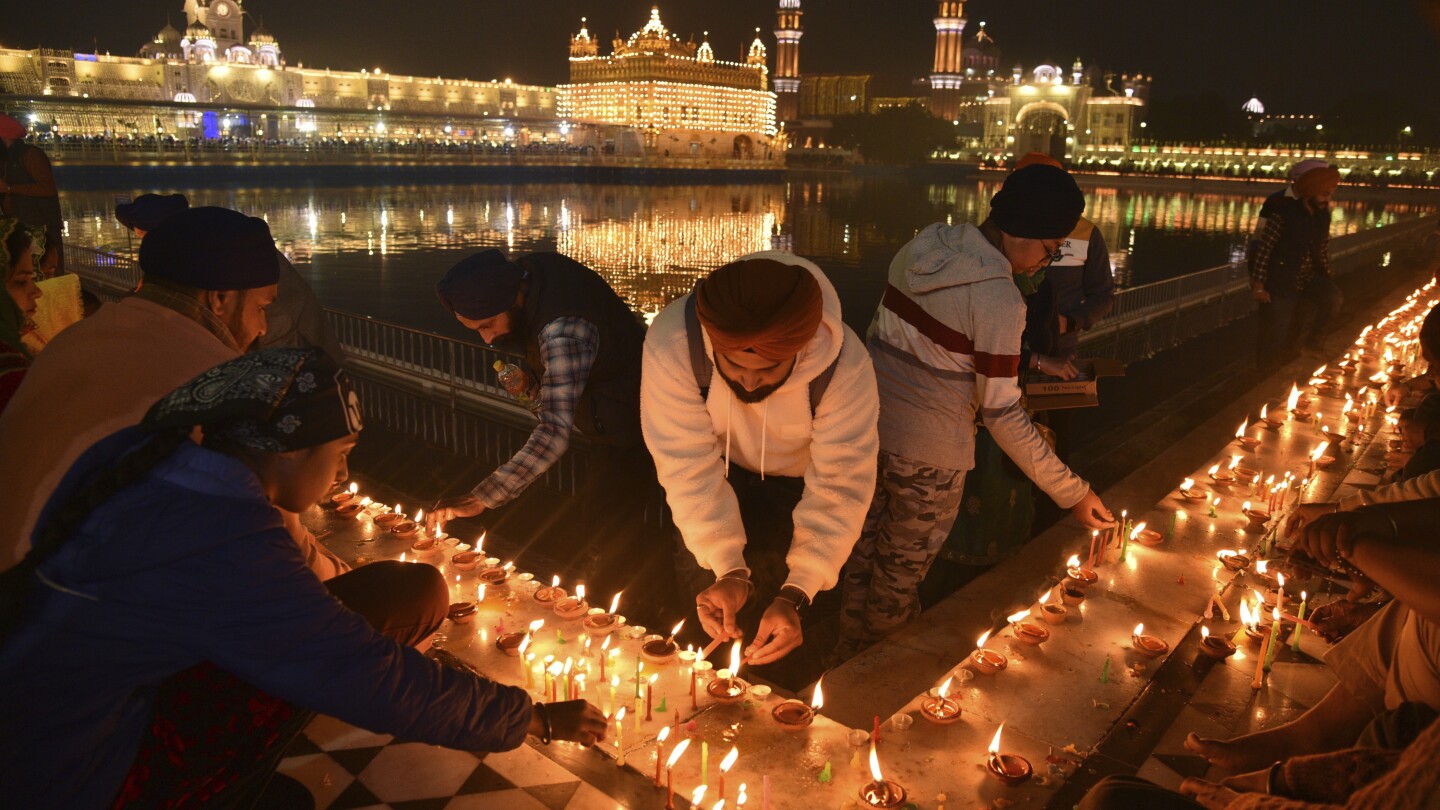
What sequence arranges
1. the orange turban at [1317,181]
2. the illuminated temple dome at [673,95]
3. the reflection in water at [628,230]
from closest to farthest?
the orange turban at [1317,181]
the reflection in water at [628,230]
the illuminated temple dome at [673,95]

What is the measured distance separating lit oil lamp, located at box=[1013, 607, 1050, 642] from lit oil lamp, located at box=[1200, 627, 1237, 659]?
57 cm

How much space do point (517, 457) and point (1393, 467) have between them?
4.52m

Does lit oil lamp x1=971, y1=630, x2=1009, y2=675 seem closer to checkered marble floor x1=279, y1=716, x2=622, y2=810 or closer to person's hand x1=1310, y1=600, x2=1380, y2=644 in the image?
person's hand x1=1310, y1=600, x2=1380, y2=644

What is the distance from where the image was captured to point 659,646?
333 cm

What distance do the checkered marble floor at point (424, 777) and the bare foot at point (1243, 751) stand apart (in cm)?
176

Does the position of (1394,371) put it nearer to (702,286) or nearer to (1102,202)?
(702,286)

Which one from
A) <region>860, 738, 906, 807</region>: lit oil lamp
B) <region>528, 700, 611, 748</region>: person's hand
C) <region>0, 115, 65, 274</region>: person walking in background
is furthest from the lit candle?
<region>0, 115, 65, 274</region>: person walking in background

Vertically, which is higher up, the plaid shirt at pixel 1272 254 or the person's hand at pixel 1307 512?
the plaid shirt at pixel 1272 254

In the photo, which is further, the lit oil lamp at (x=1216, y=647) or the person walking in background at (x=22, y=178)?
the person walking in background at (x=22, y=178)

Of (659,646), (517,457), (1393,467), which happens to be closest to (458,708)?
(659,646)

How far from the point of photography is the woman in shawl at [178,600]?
1761 mm

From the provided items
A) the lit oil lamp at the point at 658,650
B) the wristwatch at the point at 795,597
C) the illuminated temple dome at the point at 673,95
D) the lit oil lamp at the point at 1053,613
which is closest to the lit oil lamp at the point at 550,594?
the lit oil lamp at the point at 658,650

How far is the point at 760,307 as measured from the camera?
258 cm

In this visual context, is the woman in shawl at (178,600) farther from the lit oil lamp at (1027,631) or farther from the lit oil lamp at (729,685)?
→ the lit oil lamp at (1027,631)
